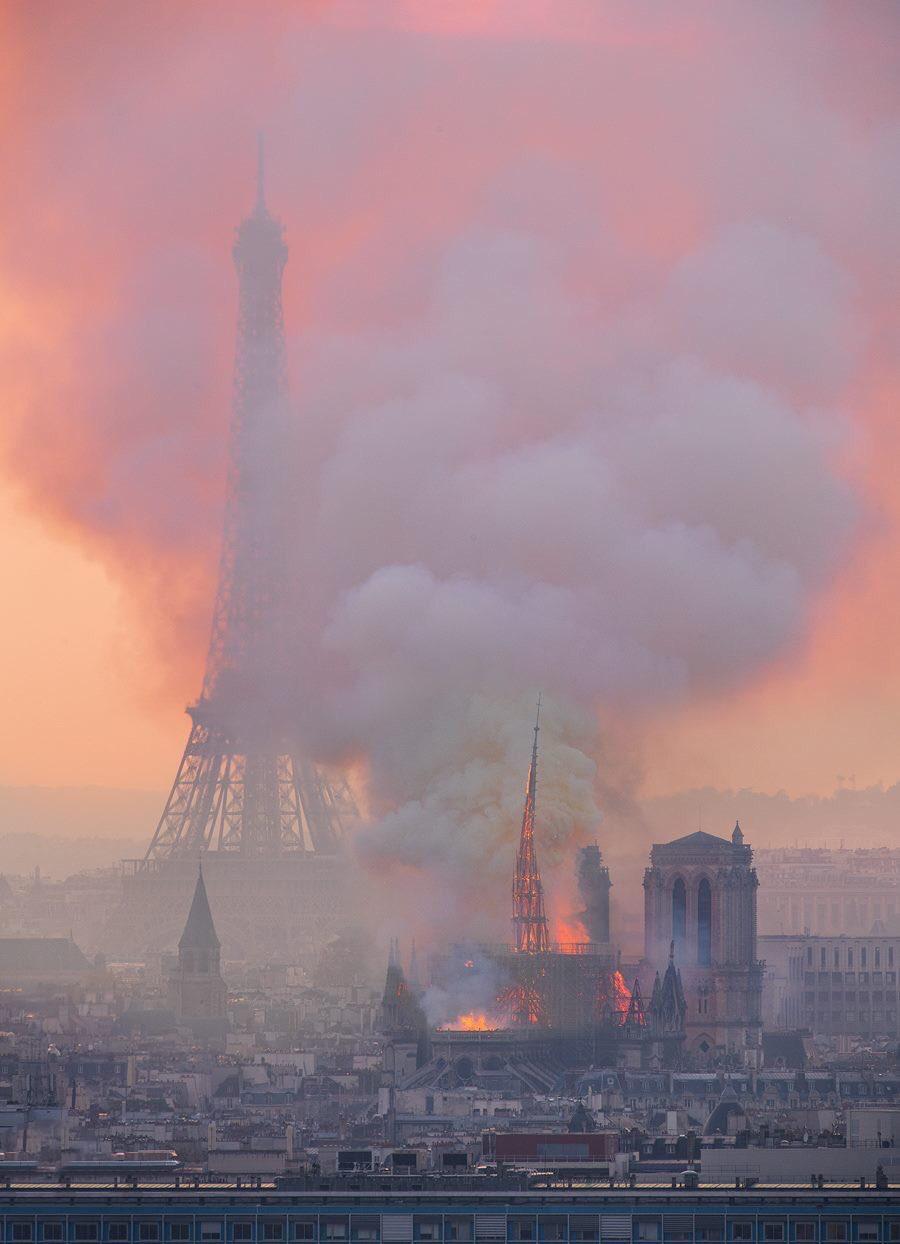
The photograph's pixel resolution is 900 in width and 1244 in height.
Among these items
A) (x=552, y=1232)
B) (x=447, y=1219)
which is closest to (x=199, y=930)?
(x=447, y=1219)

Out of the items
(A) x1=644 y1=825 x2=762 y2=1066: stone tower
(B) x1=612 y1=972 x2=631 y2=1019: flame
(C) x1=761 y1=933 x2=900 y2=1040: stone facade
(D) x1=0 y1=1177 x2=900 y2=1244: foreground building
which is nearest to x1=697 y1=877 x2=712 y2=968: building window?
(A) x1=644 y1=825 x2=762 y2=1066: stone tower

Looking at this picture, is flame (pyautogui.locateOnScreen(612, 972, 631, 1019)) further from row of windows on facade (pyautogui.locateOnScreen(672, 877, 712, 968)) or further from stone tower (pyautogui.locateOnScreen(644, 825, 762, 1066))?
row of windows on facade (pyautogui.locateOnScreen(672, 877, 712, 968))

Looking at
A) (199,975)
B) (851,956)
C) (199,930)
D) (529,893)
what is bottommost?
(529,893)

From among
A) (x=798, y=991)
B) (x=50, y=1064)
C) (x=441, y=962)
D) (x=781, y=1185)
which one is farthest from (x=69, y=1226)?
(x=798, y=991)

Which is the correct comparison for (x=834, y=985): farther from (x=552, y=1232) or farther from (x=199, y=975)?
(x=552, y=1232)

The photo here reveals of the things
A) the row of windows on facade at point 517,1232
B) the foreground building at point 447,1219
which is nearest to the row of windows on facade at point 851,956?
the foreground building at point 447,1219

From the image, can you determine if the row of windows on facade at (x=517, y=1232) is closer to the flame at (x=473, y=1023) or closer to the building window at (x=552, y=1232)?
the building window at (x=552, y=1232)

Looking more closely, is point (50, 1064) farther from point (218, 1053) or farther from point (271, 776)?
point (271, 776)
